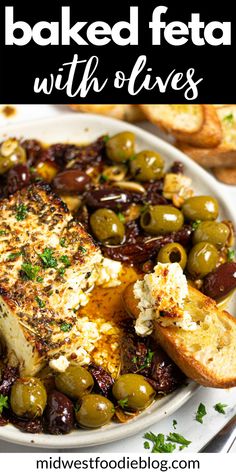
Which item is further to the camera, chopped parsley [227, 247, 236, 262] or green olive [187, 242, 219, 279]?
chopped parsley [227, 247, 236, 262]

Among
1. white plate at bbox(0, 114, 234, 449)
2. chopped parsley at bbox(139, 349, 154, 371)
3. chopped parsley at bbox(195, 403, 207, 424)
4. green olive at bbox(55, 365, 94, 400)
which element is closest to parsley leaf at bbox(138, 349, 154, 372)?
chopped parsley at bbox(139, 349, 154, 371)

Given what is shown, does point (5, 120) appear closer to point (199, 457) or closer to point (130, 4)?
point (130, 4)

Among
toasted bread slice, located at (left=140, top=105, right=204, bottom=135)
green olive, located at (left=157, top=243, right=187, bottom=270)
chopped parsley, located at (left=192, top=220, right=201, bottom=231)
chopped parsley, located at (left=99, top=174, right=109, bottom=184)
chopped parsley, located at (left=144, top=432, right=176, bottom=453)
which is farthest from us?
toasted bread slice, located at (left=140, top=105, right=204, bottom=135)

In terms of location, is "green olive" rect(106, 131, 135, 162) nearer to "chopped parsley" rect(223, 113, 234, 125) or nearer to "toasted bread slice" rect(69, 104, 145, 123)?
"toasted bread slice" rect(69, 104, 145, 123)

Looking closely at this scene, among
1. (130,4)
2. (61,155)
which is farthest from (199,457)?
(130,4)

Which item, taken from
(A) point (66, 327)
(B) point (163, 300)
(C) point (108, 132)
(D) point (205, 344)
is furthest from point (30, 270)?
(C) point (108, 132)

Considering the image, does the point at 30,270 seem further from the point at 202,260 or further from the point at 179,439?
the point at 179,439

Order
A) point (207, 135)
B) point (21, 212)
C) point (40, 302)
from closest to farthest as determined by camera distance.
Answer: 1. point (40, 302)
2. point (21, 212)
3. point (207, 135)
